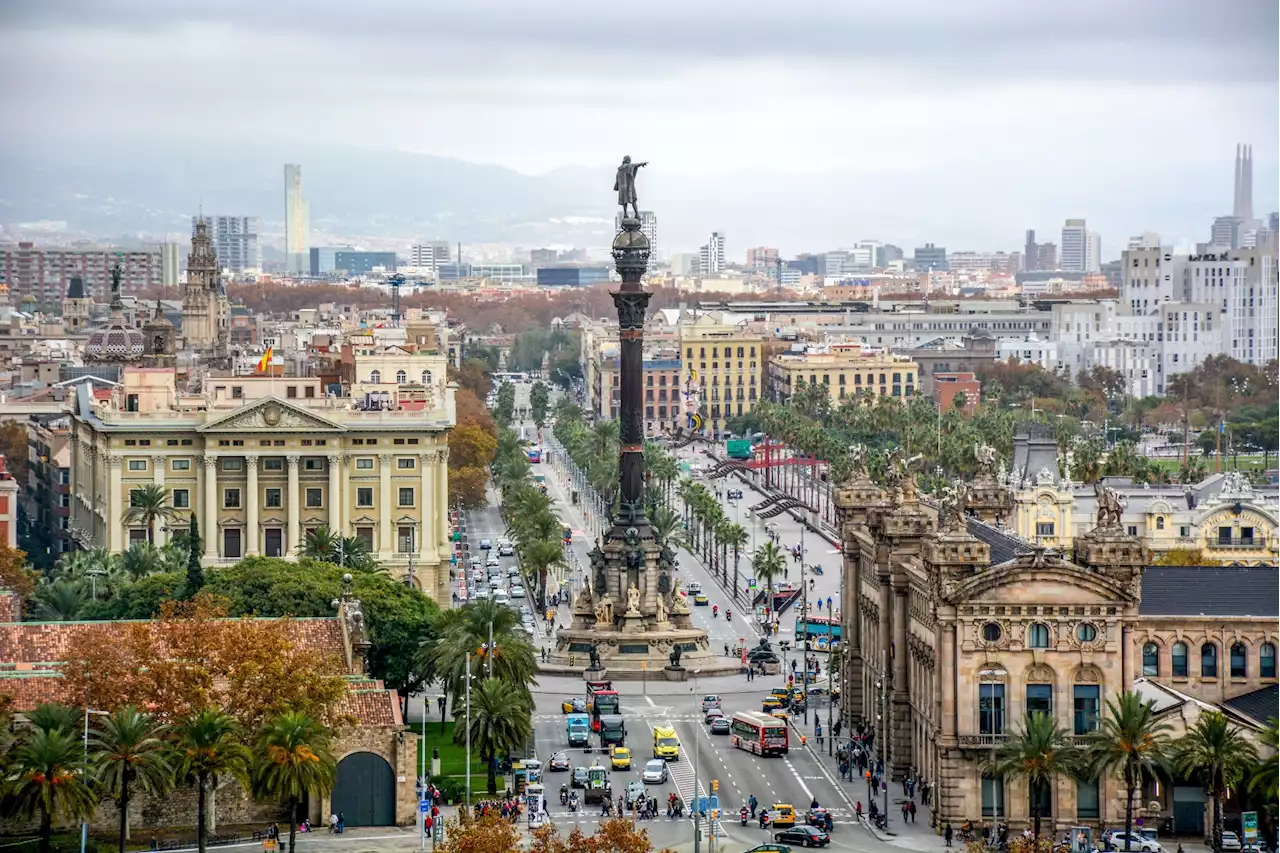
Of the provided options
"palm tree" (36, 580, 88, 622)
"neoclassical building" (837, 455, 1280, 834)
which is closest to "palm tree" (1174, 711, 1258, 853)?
"neoclassical building" (837, 455, 1280, 834)

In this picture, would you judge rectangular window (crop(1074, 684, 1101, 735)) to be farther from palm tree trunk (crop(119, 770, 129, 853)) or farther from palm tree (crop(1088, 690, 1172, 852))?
palm tree trunk (crop(119, 770, 129, 853))

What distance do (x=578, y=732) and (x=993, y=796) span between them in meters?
23.2

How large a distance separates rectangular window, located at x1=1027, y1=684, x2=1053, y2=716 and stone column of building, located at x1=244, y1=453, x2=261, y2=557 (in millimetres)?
65675

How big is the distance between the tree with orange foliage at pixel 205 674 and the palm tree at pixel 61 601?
2877 cm

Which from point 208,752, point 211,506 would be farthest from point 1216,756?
point 211,506

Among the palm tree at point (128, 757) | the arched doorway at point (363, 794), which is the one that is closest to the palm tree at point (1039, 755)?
the arched doorway at point (363, 794)

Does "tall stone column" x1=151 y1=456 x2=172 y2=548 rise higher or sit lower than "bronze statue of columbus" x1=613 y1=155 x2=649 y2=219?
lower

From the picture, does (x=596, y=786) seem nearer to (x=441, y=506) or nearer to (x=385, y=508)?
(x=385, y=508)

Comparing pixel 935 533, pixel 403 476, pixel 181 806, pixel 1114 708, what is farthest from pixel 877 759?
pixel 403 476

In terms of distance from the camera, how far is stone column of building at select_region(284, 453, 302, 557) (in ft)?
494

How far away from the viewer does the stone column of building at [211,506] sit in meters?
150

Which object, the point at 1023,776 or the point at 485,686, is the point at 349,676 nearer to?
the point at 485,686

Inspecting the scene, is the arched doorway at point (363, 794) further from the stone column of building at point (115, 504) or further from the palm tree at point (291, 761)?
the stone column of building at point (115, 504)

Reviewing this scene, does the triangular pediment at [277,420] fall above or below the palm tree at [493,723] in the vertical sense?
above
